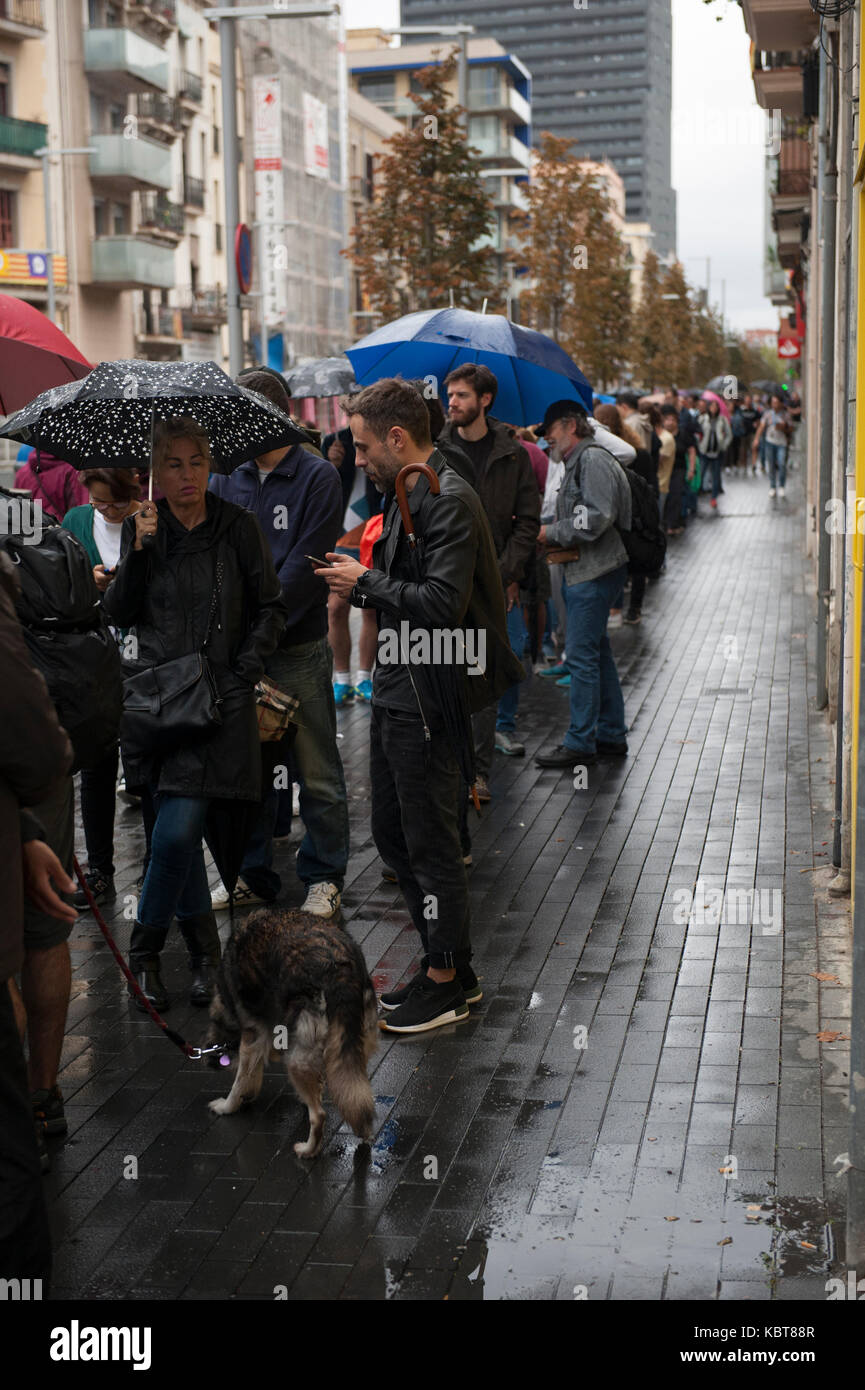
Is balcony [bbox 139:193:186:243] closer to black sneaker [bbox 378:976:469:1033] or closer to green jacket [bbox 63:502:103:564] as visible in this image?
green jacket [bbox 63:502:103:564]

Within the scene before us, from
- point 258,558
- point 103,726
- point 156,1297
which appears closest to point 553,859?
point 258,558

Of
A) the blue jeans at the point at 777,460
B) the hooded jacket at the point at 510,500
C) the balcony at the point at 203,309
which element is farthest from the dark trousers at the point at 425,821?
the balcony at the point at 203,309

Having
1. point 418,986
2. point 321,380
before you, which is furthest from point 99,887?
point 321,380

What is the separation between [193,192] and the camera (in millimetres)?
56250

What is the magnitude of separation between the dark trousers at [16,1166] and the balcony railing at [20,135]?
42.8 meters

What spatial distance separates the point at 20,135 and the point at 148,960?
4135cm

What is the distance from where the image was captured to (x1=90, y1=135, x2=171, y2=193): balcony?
46406 mm

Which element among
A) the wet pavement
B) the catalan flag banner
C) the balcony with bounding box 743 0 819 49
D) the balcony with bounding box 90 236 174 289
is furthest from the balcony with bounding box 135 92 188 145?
the wet pavement

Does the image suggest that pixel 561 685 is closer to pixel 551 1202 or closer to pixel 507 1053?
pixel 507 1053

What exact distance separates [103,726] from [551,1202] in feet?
6.78

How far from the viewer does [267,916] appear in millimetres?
5066

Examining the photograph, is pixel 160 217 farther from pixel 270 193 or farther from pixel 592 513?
pixel 592 513

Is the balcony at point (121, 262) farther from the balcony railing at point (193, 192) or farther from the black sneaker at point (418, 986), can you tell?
the black sneaker at point (418, 986)

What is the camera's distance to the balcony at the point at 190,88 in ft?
180
